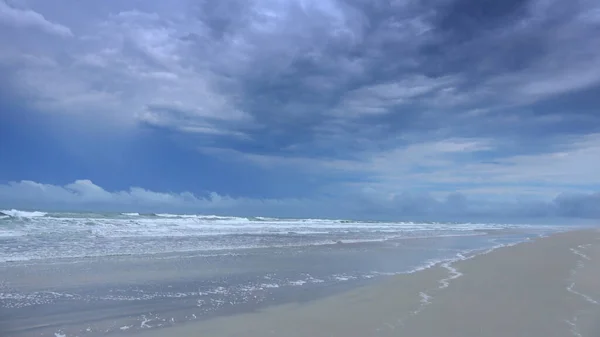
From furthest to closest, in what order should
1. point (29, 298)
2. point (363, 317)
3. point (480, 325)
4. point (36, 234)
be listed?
point (36, 234), point (29, 298), point (363, 317), point (480, 325)

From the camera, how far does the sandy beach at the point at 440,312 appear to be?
6020 mm

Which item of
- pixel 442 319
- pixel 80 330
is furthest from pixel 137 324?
pixel 442 319

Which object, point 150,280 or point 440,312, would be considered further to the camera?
point 150,280

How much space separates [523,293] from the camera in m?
8.86

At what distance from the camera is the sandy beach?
6020 mm

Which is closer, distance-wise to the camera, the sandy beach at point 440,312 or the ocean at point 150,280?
the sandy beach at point 440,312

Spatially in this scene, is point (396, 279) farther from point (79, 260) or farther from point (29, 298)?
point (79, 260)

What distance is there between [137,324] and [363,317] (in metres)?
3.45

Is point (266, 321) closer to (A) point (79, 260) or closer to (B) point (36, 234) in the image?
(A) point (79, 260)

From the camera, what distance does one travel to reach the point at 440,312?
706 centimetres

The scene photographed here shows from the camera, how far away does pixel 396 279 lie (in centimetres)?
1075

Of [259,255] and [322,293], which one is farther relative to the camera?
[259,255]

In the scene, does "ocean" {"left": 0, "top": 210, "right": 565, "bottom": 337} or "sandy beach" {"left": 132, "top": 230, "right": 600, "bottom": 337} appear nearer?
"sandy beach" {"left": 132, "top": 230, "right": 600, "bottom": 337}

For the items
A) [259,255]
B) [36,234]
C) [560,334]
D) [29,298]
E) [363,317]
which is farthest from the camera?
[36,234]
